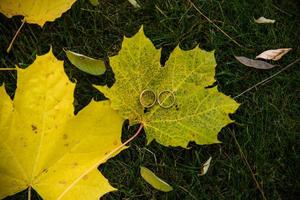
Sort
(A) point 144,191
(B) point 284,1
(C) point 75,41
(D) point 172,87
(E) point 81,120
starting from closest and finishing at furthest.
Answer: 1. (E) point 81,120
2. (D) point 172,87
3. (A) point 144,191
4. (C) point 75,41
5. (B) point 284,1

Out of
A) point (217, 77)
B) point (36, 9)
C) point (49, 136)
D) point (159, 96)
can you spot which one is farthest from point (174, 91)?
point (36, 9)

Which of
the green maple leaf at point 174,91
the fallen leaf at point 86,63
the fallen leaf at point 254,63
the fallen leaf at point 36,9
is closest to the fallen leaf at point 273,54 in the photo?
the fallen leaf at point 254,63

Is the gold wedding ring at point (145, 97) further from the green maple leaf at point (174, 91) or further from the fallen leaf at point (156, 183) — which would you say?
the fallen leaf at point (156, 183)

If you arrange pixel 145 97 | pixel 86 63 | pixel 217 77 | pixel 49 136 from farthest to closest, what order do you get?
pixel 217 77, pixel 86 63, pixel 145 97, pixel 49 136

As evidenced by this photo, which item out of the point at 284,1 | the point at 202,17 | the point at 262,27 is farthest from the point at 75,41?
the point at 284,1

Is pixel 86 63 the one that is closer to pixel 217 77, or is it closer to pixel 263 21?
pixel 217 77

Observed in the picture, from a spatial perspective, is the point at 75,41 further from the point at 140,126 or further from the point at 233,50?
the point at 233,50
